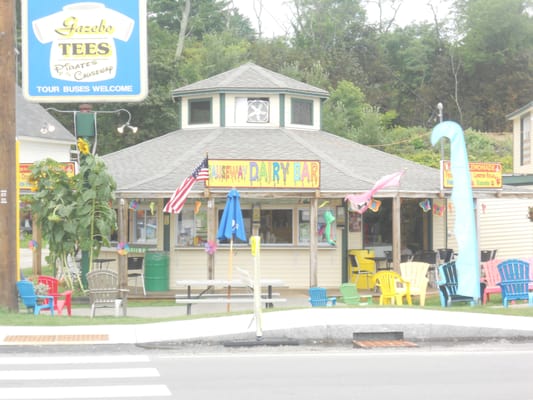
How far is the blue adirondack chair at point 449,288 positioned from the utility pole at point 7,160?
9.02 meters

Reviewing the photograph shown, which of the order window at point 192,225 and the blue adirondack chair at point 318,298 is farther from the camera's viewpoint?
the order window at point 192,225

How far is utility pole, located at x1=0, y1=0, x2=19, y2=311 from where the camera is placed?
14.9m

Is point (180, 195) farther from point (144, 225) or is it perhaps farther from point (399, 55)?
point (399, 55)

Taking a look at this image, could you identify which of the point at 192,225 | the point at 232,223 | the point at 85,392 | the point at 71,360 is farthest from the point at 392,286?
the point at 85,392

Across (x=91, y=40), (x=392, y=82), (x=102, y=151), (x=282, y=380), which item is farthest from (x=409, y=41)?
(x=282, y=380)

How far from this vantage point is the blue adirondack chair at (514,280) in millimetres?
17922

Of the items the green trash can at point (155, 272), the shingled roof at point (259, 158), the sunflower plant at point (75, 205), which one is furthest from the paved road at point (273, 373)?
the green trash can at point (155, 272)

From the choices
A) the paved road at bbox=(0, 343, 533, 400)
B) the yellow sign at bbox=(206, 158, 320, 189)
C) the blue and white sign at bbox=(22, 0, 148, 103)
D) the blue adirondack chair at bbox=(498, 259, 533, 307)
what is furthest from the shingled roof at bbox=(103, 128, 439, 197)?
the paved road at bbox=(0, 343, 533, 400)

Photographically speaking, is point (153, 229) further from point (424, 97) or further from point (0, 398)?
point (424, 97)

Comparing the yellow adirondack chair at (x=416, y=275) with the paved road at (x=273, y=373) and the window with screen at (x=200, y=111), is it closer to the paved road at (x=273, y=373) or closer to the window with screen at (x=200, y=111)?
the paved road at (x=273, y=373)

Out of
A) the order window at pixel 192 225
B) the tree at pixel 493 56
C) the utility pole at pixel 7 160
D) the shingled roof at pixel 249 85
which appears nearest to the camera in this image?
the utility pole at pixel 7 160

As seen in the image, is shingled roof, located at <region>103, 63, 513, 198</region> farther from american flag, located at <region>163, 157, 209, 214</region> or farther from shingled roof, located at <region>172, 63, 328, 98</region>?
american flag, located at <region>163, 157, 209, 214</region>

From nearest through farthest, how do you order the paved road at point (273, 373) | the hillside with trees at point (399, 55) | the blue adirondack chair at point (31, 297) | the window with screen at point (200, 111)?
1. the paved road at point (273, 373)
2. the blue adirondack chair at point (31, 297)
3. the window with screen at point (200, 111)
4. the hillside with trees at point (399, 55)

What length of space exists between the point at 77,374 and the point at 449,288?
10681 mm
